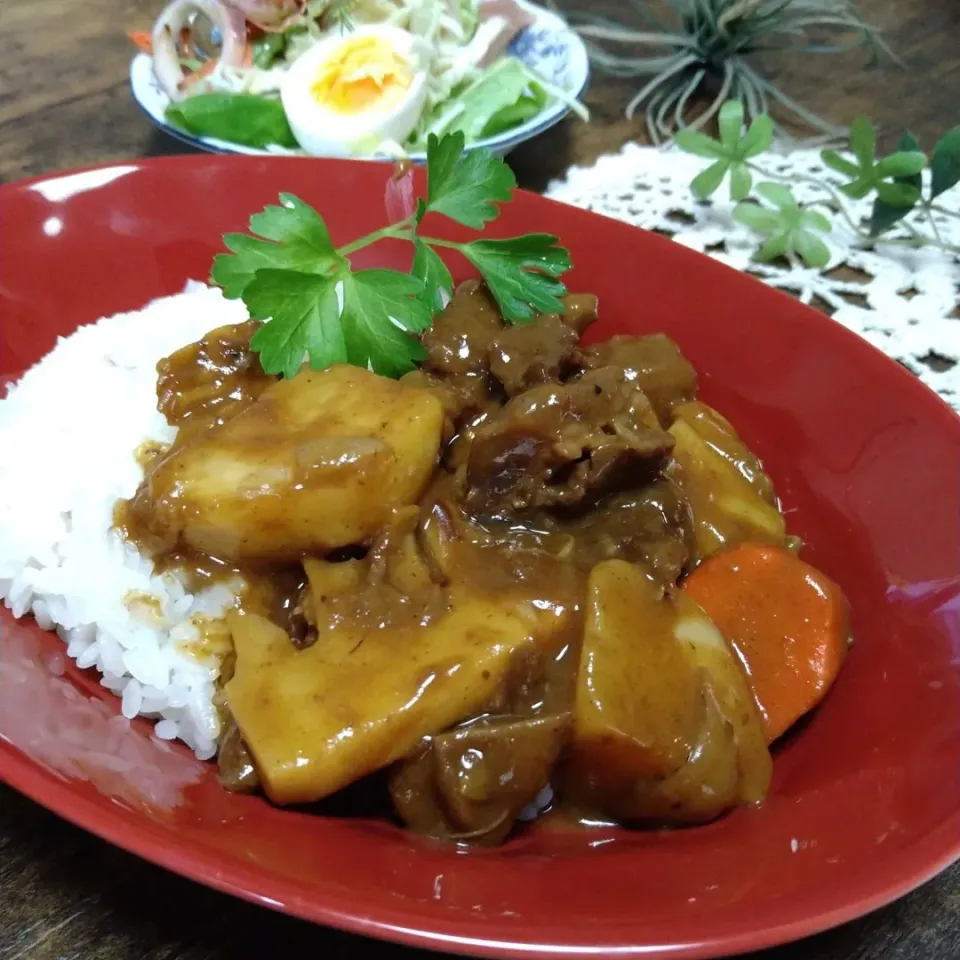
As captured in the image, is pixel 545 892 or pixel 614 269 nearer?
pixel 545 892

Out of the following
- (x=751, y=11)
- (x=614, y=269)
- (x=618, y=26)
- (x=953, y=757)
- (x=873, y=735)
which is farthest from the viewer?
(x=618, y=26)

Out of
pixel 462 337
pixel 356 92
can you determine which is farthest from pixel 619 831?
pixel 356 92

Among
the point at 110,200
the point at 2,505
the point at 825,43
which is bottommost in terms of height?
the point at 825,43

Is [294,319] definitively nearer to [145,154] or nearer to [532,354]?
[532,354]

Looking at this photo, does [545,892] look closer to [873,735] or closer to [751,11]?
[873,735]

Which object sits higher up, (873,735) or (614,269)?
(614,269)

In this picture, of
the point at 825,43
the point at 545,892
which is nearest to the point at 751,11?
the point at 825,43
